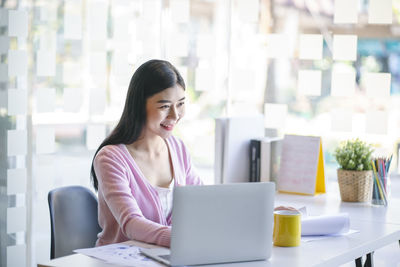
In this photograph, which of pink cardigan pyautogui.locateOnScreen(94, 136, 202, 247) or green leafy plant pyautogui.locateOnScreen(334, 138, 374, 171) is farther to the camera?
green leafy plant pyautogui.locateOnScreen(334, 138, 374, 171)

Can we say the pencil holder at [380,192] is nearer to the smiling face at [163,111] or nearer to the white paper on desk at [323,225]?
the white paper on desk at [323,225]

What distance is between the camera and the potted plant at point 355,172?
2.98 m

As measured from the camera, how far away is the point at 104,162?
2.38m

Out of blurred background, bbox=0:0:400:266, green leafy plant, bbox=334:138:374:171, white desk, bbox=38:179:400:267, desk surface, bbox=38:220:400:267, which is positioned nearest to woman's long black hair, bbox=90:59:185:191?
desk surface, bbox=38:220:400:267

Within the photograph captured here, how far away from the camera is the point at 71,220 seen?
8.39 feet

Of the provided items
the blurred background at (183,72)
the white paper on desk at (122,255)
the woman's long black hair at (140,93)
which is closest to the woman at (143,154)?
the woman's long black hair at (140,93)

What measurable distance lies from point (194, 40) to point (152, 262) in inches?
114

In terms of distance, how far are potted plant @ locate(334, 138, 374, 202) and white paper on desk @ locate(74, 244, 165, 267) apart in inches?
50.3

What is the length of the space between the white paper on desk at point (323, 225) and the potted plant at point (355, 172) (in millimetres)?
734

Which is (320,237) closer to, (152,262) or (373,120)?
(152,262)

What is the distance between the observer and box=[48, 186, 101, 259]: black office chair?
8.25ft

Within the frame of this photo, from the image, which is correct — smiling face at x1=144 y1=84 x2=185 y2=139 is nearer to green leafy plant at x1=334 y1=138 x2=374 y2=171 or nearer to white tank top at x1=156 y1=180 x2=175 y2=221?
white tank top at x1=156 y1=180 x2=175 y2=221

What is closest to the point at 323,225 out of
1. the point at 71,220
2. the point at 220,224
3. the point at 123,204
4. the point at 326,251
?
the point at 326,251

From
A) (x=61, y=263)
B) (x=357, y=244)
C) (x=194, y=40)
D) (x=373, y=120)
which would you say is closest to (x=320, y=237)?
(x=357, y=244)
